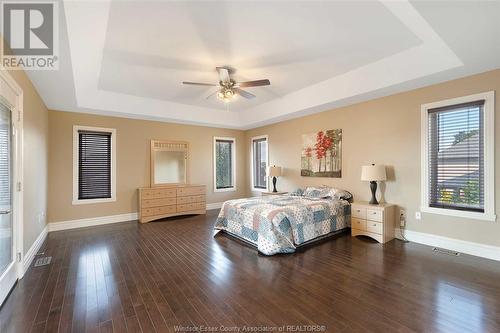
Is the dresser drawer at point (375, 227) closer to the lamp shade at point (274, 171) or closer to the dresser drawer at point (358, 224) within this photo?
the dresser drawer at point (358, 224)

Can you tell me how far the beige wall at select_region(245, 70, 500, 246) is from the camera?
11.1ft

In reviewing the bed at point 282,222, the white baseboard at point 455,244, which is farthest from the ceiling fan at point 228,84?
the white baseboard at point 455,244

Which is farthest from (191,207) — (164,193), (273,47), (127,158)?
(273,47)

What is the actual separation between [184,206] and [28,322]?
13.7 feet

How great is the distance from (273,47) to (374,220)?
321cm

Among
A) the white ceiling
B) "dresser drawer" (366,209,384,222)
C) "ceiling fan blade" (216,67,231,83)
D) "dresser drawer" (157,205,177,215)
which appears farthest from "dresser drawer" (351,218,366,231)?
"dresser drawer" (157,205,177,215)

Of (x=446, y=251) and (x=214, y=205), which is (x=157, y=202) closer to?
(x=214, y=205)

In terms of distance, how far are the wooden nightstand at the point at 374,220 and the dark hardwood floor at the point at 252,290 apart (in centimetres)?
23

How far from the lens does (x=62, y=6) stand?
2.04 m

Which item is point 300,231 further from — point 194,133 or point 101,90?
point 101,90

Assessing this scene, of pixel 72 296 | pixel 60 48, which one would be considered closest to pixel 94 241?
pixel 72 296

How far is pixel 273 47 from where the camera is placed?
3.26 metres

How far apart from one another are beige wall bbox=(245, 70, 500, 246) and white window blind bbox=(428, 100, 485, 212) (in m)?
0.18

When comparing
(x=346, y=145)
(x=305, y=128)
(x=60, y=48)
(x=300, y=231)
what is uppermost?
(x=60, y=48)
